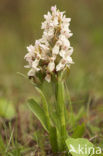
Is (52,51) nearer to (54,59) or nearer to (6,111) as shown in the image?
(54,59)

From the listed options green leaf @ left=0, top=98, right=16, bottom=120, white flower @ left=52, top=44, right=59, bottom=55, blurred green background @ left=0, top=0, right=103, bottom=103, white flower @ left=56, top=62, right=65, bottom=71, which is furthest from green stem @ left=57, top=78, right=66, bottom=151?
blurred green background @ left=0, top=0, right=103, bottom=103

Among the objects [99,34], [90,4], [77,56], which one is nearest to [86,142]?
[77,56]

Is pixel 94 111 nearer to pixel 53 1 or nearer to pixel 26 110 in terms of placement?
pixel 26 110

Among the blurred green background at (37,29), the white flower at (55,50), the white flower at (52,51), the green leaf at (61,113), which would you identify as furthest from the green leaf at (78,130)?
the blurred green background at (37,29)

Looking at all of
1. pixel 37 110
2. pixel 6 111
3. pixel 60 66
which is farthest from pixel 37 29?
pixel 60 66

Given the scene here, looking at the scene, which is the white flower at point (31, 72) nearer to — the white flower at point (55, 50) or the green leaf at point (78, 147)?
the white flower at point (55, 50)

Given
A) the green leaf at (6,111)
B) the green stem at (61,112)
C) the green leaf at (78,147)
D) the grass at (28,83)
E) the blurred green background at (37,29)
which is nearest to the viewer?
the green leaf at (78,147)
